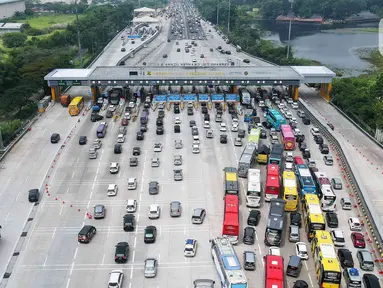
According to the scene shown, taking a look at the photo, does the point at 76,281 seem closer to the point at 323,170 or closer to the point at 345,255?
the point at 345,255

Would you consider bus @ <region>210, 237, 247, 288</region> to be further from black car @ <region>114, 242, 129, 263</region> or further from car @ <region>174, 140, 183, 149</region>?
car @ <region>174, 140, 183, 149</region>

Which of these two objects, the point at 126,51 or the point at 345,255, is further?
the point at 126,51

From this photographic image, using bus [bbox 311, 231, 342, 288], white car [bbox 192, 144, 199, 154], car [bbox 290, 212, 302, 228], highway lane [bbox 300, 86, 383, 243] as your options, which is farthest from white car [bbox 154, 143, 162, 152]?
bus [bbox 311, 231, 342, 288]

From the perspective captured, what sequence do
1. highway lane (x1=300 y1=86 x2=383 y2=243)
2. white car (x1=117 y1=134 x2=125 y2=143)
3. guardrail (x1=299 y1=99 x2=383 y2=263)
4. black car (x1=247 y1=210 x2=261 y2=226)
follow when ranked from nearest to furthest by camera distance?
guardrail (x1=299 y1=99 x2=383 y2=263) < black car (x1=247 y1=210 x2=261 y2=226) < highway lane (x1=300 y1=86 x2=383 y2=243) < white car (x1=117 y1=134 x2=125 y2=143)

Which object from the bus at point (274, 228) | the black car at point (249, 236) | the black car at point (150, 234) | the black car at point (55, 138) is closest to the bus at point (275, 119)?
the bus at point (274, 228)

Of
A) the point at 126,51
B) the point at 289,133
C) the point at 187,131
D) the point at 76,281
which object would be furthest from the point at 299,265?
the point at 126,51

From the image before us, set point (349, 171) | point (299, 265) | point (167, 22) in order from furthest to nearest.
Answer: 1. point (167, 22)
2. point (349, 171)
3. point (299, 265)
